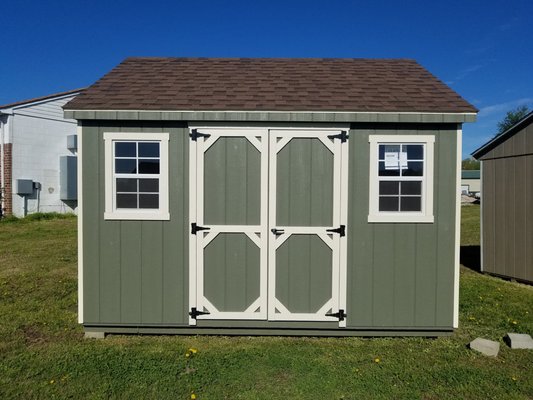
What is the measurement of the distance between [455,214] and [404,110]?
1365 millimetres

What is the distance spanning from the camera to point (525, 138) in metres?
7.14

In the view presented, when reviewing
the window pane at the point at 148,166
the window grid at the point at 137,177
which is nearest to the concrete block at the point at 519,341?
the window grid at the point at 137,177

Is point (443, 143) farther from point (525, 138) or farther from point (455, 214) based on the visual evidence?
point (525, 138)

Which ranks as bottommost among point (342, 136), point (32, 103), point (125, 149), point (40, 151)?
point (125, 149)

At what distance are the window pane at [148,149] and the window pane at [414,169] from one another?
293 cm

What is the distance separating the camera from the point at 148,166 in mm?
4562

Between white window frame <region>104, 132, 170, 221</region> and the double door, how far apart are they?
32 cm

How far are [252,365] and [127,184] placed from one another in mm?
2473

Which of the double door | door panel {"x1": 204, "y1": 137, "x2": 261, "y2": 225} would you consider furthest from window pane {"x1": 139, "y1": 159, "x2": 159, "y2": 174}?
door panel {"x1": 204, "y1": 137, "x2": 261, "y2": 225}

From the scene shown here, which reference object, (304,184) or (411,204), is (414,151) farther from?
(304,184)

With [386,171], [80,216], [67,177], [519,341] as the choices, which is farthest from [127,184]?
[67,177]

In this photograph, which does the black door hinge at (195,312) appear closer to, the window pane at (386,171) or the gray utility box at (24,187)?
the window pane at (386,171)

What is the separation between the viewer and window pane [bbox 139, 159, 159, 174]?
456 cm

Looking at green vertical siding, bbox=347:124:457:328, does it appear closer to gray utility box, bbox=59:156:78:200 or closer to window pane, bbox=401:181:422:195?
window pane, bbox=401:181:422:195
